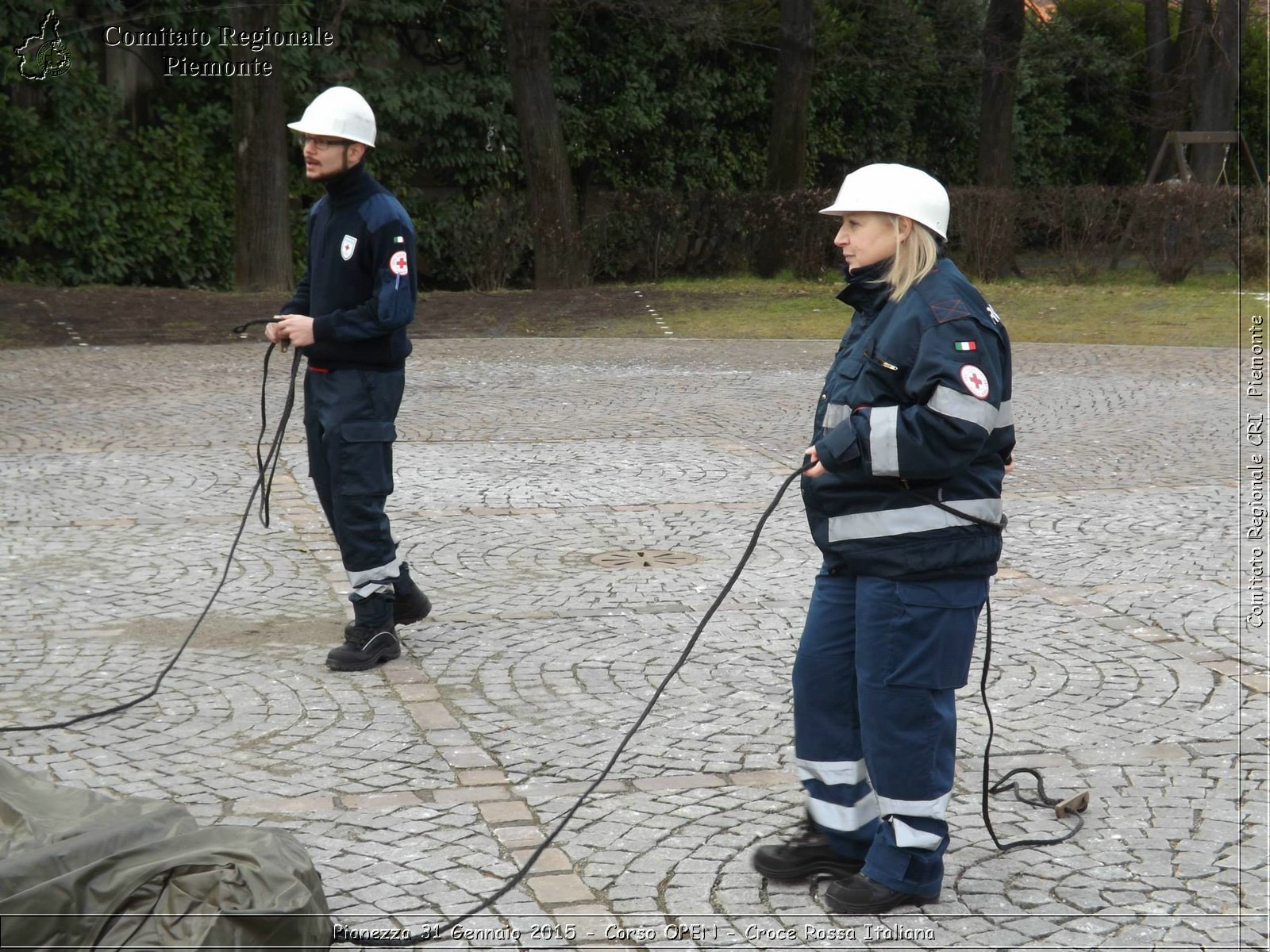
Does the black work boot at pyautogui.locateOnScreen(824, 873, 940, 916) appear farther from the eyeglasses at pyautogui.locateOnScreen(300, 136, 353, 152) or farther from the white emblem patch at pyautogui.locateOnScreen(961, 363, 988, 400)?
the eyeglasses at pyautogui.locateOnScreen(300, 136, 353, 152)

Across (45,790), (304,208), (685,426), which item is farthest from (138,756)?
(304,208)

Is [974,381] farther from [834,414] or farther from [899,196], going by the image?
[899,196]

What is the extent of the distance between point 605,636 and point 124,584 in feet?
7.45

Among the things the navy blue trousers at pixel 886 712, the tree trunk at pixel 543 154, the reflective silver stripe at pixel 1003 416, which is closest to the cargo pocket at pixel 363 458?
the navy blue trousers at pixel 886 712

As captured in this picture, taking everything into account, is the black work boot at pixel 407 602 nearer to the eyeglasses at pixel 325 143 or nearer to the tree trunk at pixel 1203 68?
the eyeglasses at pixel 325 143

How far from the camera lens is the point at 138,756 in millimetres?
4613

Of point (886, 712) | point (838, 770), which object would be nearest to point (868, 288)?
point (886, 712)

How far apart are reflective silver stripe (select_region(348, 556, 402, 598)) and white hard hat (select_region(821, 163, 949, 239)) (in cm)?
262

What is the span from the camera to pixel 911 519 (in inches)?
138

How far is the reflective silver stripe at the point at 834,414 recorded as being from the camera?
3.57m

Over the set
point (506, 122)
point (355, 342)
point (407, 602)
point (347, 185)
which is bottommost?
point (407, 602)

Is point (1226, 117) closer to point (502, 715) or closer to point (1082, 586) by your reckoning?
point (1082, 586)

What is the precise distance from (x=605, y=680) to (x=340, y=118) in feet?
7.27

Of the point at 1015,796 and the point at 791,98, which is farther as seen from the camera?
the point at 791,98
